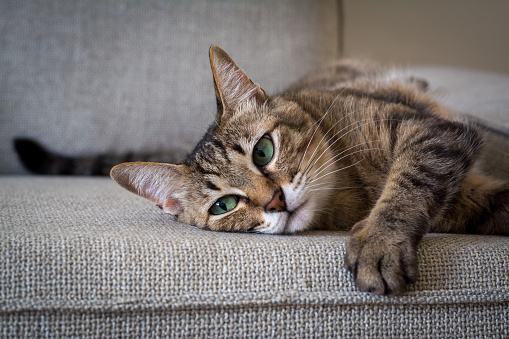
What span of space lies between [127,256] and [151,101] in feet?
4.12

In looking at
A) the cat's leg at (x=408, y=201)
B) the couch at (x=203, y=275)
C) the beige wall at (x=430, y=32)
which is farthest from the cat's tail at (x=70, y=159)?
the beige wall at (x=430, y=32)

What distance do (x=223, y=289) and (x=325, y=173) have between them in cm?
44

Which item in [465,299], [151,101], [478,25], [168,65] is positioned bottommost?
[465,299]

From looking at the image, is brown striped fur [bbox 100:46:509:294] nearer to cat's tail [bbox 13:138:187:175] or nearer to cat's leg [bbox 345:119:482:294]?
cat's leg [bbox 345:119:482:294]

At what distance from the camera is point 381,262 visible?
764 millimetres

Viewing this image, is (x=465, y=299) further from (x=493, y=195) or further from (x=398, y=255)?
(x=493, y=195)

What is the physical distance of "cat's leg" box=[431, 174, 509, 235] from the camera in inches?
41.0

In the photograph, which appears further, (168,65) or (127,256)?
(168,65)

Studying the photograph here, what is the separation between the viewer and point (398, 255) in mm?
775

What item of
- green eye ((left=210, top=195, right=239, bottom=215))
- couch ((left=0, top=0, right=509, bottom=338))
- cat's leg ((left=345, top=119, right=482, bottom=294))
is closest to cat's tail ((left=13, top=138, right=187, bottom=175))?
couch ((left=0, top=0, right=509, bottom=338))

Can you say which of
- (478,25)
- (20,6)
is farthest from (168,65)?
(478,25)

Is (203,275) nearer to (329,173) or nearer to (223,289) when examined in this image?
(223,289)

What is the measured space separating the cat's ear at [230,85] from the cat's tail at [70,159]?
0.64m

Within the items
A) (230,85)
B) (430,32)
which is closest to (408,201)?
(230,85)
